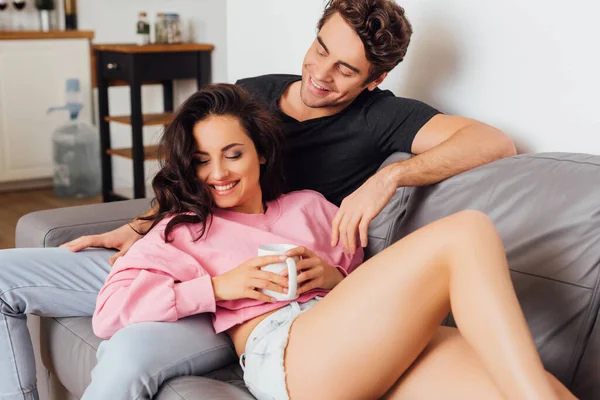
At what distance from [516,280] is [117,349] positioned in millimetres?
766

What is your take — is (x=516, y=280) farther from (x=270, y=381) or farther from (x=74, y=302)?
(x=74, y=302)

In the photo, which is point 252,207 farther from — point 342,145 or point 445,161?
point 445,161

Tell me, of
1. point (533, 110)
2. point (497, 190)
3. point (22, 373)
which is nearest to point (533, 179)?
point (497, 190)

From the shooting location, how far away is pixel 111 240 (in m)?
1.87

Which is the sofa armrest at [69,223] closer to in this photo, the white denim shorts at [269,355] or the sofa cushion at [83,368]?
the sofa cushion at [83,368]

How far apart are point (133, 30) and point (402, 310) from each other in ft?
13.1

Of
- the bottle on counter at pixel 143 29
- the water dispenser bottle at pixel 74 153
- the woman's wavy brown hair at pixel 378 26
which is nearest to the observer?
the woman's wavy brown hair at pixel 378 26

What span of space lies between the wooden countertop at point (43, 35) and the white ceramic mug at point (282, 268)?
3535 mm

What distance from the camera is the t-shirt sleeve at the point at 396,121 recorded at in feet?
6.15

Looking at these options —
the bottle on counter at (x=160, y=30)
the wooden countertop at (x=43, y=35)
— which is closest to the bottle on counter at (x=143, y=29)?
the bottle on counter at (x=160, y=30)

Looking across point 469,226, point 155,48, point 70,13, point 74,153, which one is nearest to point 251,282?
point 469,226

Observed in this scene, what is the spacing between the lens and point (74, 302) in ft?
5.82

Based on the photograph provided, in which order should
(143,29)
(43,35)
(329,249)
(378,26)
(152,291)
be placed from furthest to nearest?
(43,35) → (143,29) → (378,26) → (329,249) → (152,291)

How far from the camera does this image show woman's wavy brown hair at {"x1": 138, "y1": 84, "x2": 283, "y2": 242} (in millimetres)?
1645
